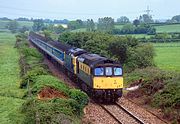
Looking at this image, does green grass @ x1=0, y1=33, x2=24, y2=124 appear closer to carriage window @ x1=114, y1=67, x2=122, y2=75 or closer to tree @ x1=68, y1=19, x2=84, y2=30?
carriage window @ x1=114, y1=67, x2=122, y2=75

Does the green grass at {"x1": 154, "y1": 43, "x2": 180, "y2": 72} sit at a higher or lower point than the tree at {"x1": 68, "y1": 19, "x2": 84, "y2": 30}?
lower

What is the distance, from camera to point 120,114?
73.3 feet

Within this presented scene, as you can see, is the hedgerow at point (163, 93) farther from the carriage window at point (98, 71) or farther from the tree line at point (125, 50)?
the tree line at point (125, 50)

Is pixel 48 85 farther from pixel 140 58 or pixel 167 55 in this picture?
pixel 167 55

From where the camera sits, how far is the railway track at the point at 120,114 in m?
20.5

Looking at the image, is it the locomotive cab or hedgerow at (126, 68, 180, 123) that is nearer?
hedgerow at (126, 68, 180, 123)

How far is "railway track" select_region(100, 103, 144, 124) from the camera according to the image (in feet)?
67.1

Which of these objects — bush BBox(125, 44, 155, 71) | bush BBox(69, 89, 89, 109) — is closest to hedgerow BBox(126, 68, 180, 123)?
bush BBox(69, 89, 89, 109)

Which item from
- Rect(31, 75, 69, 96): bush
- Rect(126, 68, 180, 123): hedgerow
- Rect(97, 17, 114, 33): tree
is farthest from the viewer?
Rect(97, 17, 114, 33): tree

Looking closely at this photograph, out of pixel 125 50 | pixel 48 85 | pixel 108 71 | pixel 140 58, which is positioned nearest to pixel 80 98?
pixel 48 85

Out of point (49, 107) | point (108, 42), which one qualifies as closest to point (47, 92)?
point (49, 107)

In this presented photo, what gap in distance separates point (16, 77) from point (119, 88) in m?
14.5

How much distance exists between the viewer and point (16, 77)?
120ft

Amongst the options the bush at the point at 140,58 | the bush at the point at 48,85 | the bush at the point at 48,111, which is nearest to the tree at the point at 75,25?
the bush at the point at 140,58
